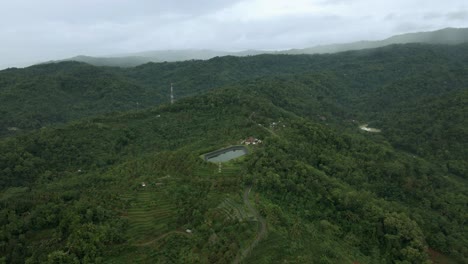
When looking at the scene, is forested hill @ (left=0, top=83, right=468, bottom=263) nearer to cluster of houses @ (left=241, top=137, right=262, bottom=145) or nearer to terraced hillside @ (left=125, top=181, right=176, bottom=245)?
terraced hillside @ (left=125, top=181, right=176, bottom=245)

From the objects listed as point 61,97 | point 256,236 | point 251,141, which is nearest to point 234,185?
point 256,236

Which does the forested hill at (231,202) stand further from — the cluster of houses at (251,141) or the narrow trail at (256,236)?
the cluster of houses at (251,141)

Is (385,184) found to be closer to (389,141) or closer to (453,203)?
(453,203)

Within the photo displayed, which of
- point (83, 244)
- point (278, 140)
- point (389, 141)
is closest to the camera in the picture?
point (83, 244)

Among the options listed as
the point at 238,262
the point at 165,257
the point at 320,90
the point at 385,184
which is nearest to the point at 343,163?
the point at 385,184

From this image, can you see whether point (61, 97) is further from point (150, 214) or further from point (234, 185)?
point (234, 185)

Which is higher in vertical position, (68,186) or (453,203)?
(68,186)

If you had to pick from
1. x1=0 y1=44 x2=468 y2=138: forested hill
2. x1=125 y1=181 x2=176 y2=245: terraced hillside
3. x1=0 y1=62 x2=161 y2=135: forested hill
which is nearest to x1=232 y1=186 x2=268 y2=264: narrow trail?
x1=125 y1=181 x2=176 y2=245: terraced hillside
